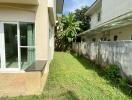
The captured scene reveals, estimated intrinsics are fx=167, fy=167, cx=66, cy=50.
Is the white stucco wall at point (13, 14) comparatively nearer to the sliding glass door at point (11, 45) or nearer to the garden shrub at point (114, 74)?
the sliding glass door at point (11, 45)

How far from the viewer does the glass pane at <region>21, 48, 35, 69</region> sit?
865 centimetres

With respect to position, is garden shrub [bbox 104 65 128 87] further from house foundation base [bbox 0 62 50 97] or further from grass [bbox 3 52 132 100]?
house foundation base [bbox 0 62 50 97]

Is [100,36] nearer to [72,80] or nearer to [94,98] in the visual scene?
[72,80]

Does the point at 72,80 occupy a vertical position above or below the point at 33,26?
below

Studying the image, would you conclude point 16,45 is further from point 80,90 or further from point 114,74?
point 114,74

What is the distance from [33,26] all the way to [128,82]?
537 cm

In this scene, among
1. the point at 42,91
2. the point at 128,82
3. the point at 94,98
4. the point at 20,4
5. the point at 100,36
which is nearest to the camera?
the point at 94,98

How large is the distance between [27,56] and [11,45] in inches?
38.5

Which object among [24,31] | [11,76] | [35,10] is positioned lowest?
[11,76]

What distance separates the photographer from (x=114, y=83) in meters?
7.86

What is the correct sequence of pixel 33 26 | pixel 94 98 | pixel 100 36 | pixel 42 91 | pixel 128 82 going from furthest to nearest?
pixel 100 36 → pixel 33 26 → pixel 128 82 → pixel 42 91 → pixel 94 98

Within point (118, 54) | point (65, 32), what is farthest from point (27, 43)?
point (65, 32)

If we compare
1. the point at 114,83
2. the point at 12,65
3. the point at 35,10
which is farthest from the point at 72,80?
the point at 35,10

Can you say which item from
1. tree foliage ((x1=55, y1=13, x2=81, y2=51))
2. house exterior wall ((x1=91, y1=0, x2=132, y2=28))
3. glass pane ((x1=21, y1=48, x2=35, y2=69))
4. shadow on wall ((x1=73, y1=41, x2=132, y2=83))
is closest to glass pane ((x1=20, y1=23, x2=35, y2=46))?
glass pane ((x1=21, y1=48, x2=35, y2=69))
